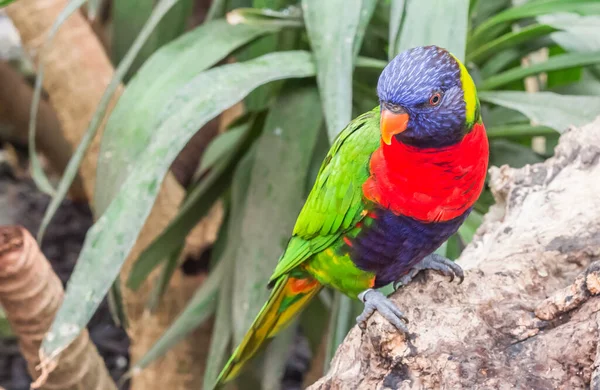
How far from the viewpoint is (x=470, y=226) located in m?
1.21

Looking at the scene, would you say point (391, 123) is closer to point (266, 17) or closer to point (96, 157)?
point (266, 17)

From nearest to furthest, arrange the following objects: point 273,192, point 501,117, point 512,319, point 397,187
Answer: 1. point 512,319
2. point 397,187
3. point 273,192
4. point 501,117

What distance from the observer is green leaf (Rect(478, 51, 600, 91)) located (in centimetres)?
115

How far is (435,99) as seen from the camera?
31.7 inches

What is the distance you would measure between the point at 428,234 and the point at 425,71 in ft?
0.79

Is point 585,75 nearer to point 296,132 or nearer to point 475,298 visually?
point 296,132

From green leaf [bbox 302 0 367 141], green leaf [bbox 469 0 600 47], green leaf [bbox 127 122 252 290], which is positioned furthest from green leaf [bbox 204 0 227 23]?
green leaf [bbox 469 0 600 47]

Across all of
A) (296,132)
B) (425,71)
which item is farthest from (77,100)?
(425,71)

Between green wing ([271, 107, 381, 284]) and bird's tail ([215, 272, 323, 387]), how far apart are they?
0.26 feet

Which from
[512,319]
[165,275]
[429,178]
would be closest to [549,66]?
[429,178]

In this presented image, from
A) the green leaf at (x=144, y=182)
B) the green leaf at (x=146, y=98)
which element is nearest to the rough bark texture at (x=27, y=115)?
the green leaf at (x=146, y=98)

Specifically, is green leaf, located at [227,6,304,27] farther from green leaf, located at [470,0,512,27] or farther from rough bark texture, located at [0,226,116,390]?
rough bark texture, located at [0,226,116,390]

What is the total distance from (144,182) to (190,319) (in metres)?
0.51

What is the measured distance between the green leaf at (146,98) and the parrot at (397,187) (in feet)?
0.97
